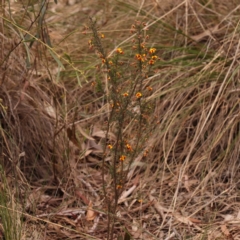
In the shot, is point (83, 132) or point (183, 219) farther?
point (83, 132)

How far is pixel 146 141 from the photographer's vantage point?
308 cm

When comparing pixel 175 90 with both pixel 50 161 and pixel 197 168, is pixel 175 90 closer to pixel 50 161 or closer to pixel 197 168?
pixel 197 168

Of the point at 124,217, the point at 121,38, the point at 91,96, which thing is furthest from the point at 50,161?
the point at 121,38

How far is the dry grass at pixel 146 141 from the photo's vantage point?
2.98m

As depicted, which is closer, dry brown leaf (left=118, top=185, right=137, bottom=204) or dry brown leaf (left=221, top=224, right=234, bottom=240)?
dry brown leaf (left=221, top=224, right=234, bottom=240)

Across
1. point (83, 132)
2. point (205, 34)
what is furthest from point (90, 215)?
point (205, 34)

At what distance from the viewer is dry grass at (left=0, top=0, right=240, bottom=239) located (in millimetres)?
2980

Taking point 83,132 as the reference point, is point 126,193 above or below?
below

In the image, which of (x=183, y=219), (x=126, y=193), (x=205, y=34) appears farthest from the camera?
(x=205, y=34)

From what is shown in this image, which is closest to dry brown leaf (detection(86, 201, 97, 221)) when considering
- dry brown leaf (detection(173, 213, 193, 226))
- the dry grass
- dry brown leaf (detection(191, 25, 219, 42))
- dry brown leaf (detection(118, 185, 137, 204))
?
the dry grass

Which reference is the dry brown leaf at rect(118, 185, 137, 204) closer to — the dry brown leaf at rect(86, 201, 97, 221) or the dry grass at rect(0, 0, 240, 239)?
the dry grass at rect(0, 0, 240, 239)

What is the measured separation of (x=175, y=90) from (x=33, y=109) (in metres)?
0.77

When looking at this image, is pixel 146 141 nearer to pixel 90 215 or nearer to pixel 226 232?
pixel 90 215

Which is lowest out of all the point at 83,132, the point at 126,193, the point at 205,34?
the point at 126,193
